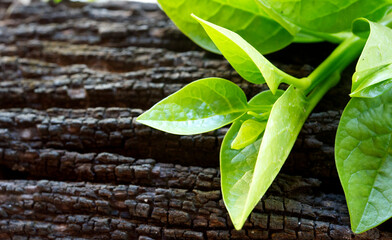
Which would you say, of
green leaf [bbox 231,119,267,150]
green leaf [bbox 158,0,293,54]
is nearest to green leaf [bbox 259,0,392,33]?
green leaf [bbox 158,0,293,54]

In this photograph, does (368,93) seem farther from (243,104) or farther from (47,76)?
(47,76)

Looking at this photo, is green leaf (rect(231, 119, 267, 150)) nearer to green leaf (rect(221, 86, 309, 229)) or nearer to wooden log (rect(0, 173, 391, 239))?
green leaf (rect(221, 86, 309, 229))

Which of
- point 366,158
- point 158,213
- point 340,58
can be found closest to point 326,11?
point 340,58

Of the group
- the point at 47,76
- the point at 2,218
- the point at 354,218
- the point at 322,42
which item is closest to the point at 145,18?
the point at 47,76

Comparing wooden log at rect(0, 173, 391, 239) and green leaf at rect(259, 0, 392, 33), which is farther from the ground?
green leaf at rect(259, 0, 392, 33)

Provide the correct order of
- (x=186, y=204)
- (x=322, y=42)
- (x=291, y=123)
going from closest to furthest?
(x=291, y=123) < (x=186, y=204) < (x=322, y=42)

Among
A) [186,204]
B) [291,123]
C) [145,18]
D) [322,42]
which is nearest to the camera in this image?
[291,123]

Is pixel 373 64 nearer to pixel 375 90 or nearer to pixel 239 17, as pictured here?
pixel 375 90

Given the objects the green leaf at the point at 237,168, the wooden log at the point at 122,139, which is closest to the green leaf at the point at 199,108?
the green leaf at the point at 237,168
